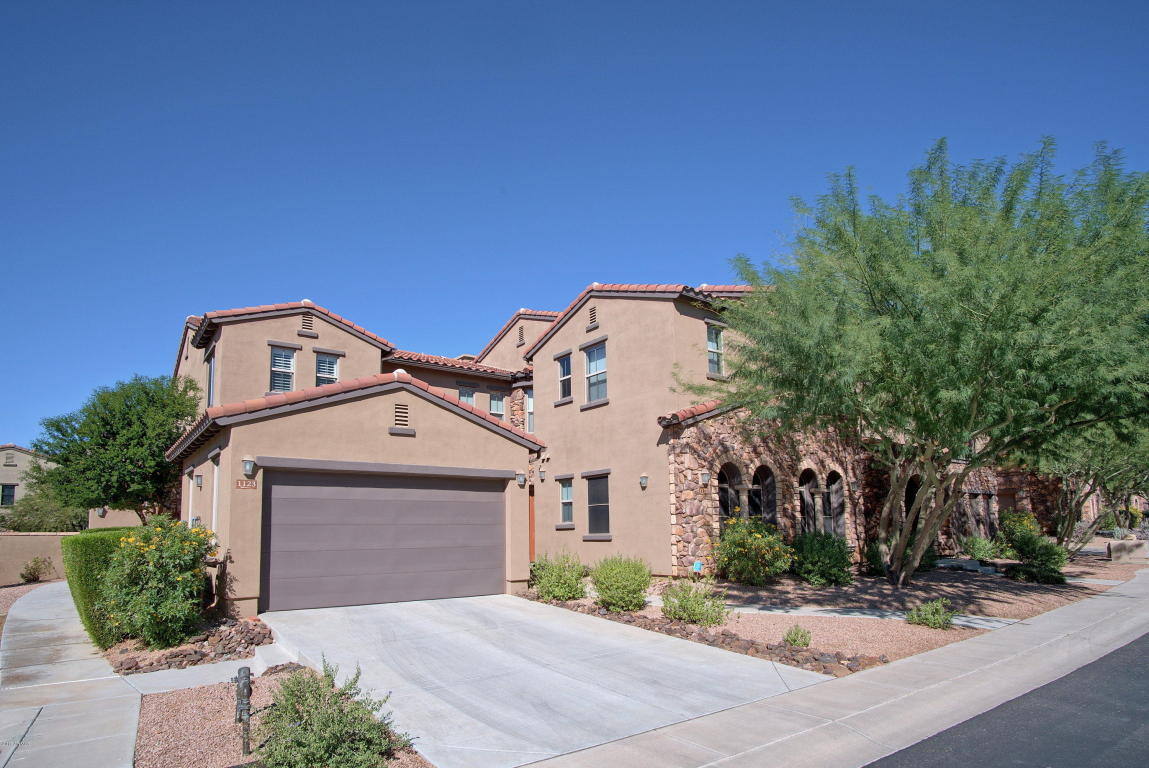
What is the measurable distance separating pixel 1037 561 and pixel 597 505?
11317 millimetres

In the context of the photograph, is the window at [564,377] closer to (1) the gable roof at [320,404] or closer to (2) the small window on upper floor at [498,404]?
(2) the small window on upper floor at [498,404]

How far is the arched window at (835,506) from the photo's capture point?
1927cm

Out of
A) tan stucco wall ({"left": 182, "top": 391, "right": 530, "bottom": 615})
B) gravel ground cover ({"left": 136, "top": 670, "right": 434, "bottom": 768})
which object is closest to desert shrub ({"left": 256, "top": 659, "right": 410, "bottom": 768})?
gravel ground cover ({"left": 136, "top": 670, "right": 434, "bottom": 768})

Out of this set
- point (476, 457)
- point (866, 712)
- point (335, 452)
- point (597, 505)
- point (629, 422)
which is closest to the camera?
point (866, 712)

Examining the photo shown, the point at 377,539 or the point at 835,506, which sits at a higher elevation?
the point at 835,506

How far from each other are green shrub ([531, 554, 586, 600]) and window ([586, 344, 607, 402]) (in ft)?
18.3

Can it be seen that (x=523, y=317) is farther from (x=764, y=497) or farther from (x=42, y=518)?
(x=42, y=518)

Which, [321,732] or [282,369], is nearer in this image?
[321,732]

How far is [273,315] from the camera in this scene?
19.6 metres

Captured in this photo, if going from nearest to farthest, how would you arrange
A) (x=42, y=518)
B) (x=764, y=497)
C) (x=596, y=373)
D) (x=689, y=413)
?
(x=689, y=413) → (x=764, y=497) → (x=596, y=373) → (x=42, y=518)

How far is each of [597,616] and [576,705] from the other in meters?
4.96

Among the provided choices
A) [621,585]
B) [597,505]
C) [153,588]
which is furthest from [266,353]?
[621,585]

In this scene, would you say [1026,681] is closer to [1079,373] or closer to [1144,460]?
[1079,373]

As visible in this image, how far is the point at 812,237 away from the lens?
43.4 feet
